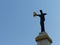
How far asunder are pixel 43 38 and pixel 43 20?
5.17 feet

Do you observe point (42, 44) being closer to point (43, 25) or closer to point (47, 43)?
point (47, 43)

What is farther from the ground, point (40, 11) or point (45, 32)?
point (40, 11)

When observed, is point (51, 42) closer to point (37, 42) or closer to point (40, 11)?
point (37, 42)

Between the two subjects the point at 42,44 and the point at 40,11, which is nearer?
the point at 42,44

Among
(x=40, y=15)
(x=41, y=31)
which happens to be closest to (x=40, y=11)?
(x=40, y=15)

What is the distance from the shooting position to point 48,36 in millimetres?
17016

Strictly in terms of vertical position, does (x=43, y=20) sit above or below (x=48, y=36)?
above

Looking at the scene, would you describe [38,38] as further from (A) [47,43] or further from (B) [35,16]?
(B) [35,16]

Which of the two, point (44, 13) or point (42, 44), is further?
point (44, 13)

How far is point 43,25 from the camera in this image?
17.8 meters

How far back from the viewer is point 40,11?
18016 millimetres

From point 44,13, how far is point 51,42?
83.7 inches

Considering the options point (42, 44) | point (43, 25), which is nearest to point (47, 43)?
point (42, 44)

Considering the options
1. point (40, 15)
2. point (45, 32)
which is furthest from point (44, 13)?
point (45, 32)
